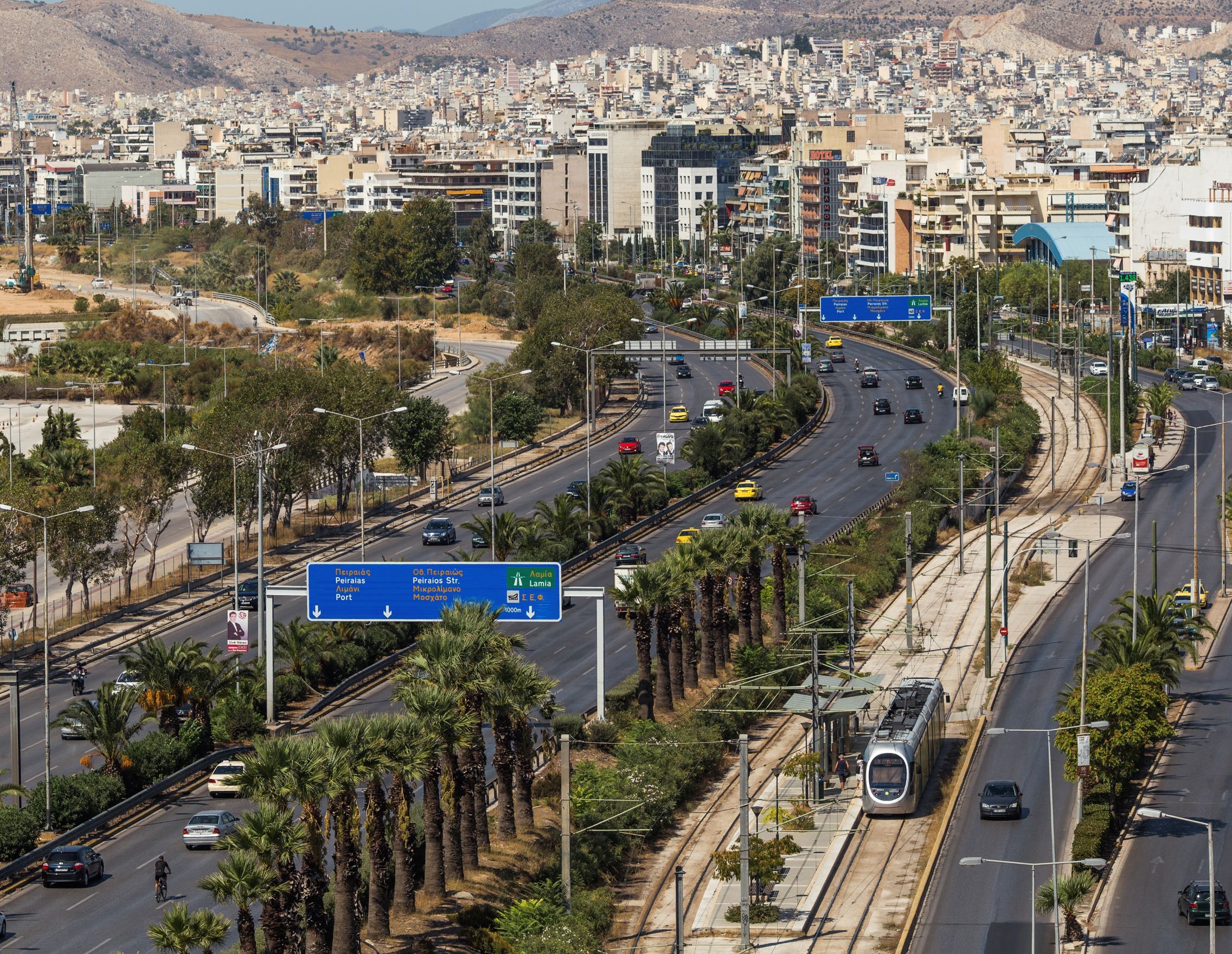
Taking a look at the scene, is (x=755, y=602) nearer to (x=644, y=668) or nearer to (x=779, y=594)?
(x=779, y=594)

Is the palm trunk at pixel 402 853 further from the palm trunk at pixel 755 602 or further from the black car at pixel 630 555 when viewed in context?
the black car at pixel 630 555

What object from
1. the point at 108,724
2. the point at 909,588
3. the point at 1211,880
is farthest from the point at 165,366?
the point at 1211,880

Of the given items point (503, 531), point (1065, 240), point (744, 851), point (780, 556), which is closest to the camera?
point (744, 851)

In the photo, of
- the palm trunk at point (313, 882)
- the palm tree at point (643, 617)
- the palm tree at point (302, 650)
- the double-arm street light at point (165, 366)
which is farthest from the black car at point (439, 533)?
the palm trunk at point (313, 882)

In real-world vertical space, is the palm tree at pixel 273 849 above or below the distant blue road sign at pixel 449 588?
below

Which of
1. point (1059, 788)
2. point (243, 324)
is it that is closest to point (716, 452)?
point (1059, 788)
